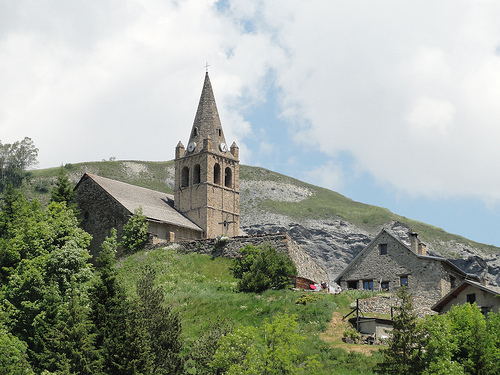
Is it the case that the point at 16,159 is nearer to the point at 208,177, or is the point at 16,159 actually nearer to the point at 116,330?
the point at 208,177

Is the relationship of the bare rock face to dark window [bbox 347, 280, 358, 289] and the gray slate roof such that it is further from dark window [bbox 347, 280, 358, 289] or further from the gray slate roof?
dark window [bbox 347, 280, 358, 289]

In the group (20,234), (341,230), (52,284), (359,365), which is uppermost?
(341,230)

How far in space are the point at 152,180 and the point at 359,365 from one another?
122733 millimetres

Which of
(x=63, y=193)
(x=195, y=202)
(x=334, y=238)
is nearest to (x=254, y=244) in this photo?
(x=195, y=202)

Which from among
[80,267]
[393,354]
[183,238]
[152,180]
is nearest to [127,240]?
[183,238]

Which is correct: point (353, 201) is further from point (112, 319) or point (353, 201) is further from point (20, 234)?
point (112, 319)

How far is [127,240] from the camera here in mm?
62250

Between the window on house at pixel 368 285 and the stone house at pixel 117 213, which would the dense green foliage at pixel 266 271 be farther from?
the stone house at pixel 117 213

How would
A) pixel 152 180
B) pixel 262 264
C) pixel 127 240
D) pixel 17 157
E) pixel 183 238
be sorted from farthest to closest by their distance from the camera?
pixel 152 180
pixel 17 157
pixel 183 238
pixel 127 240
pixel 262 264

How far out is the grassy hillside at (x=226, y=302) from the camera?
40.7m

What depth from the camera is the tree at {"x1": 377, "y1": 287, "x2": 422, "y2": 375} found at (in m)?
38.2

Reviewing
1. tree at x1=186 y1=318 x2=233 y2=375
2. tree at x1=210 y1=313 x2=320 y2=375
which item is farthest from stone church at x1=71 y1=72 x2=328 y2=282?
tree at x1=210 y1=313 x2=320 y2=375

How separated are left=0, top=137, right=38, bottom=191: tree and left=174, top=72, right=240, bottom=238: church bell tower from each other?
65726mm

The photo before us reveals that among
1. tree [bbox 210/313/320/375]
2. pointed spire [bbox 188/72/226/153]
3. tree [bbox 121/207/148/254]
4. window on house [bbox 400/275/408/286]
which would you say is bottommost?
tree [bbox 210/313/320/375]
